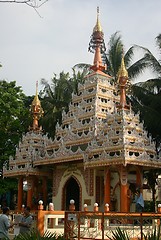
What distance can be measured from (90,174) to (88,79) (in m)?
5.42

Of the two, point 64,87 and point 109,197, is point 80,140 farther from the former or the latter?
point 64,87

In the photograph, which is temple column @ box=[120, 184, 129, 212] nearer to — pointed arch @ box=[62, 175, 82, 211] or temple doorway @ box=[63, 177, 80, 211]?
pointed arch @ box=[62, 175, 82, 211]

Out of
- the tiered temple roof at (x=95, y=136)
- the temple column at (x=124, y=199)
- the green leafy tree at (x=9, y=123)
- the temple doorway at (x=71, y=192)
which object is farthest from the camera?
the green leafy tree at (x=9, y=123)

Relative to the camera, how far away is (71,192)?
2158cm

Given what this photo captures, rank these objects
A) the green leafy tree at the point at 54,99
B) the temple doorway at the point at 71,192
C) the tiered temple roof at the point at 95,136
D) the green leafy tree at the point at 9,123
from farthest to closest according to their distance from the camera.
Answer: the green leafy tree at the point at 54,99 → the green leafy tree at the point at 9,123 → the temple doorway at the point at 71,192 → the tiered temple roof at the point at 95,136

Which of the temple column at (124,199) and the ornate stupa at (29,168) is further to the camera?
the ornate stupa at (29,168)

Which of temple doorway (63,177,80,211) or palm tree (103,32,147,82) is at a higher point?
palm tree (103,32,147,82)

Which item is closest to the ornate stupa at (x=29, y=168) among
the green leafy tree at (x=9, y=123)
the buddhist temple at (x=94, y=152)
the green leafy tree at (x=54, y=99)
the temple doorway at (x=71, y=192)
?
the buddhist temple at (x=94, y=152)

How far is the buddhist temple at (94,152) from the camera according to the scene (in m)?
17.1

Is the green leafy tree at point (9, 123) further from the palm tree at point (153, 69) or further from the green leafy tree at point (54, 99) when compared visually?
the palm tree at point (153, 69)

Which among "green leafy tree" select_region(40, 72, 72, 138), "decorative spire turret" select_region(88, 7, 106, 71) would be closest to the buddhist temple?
"decorative spire turret" select_region(88, 7, 106, 71)

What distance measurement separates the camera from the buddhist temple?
17109 millimetres

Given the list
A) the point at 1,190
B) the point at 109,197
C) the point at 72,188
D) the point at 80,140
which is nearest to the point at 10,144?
the point at 1,190

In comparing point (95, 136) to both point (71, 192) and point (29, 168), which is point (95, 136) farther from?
point (29, 168)
